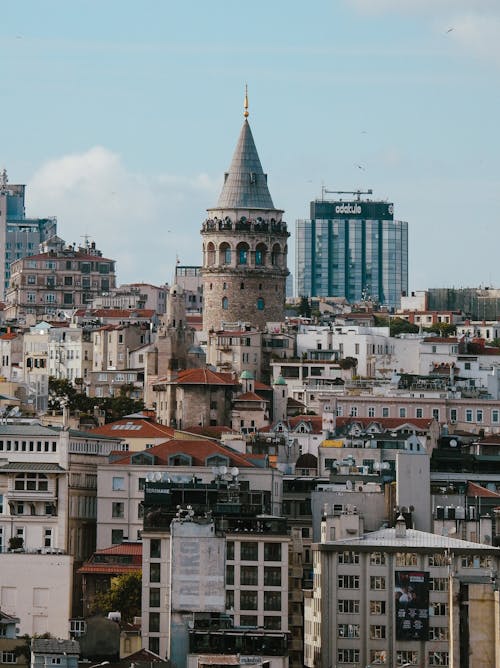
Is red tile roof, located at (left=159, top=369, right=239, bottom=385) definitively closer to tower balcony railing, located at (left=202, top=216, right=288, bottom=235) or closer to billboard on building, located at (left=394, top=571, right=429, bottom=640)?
tower balcony railing, located at (left=202, top=216, right=288, bottom=235)

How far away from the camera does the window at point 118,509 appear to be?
12975 centimetres

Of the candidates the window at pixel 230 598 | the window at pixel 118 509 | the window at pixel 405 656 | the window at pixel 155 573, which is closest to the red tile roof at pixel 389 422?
the window at pixel 118 509

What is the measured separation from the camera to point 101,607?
117 meters

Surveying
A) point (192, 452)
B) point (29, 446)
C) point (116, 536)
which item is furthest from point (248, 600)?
point (29, 446)

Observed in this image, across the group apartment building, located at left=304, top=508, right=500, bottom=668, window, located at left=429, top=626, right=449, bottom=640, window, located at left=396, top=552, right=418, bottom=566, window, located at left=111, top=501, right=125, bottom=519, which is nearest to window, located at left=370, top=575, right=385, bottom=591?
apartment building, located at left=304, top=508, right=500, bottom=668

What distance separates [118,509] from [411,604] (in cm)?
1827

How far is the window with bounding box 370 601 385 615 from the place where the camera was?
116 m

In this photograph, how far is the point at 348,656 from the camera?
114 meters

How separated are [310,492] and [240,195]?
2556 inches

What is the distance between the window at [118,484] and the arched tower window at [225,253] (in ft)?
213

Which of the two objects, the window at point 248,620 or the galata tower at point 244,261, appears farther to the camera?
the galata tower at point 244,261

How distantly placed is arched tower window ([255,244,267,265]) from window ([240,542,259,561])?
80.3m

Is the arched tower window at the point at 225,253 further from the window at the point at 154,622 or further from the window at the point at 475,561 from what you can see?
the window at the point at 154,622

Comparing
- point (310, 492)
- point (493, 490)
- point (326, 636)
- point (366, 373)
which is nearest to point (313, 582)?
point (326, 636)
